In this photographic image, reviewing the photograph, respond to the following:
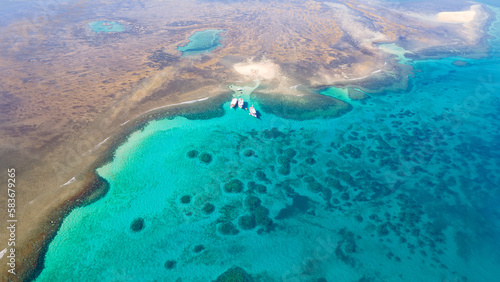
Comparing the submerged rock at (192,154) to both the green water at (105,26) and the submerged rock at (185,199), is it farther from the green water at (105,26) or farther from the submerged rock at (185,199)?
the green water at (105,26)

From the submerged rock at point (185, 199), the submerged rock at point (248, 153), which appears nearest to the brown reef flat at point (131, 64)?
the submerged rock at point (185, 199)

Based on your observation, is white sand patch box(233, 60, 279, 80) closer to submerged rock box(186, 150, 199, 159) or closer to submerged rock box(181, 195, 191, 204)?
submerged rock box(186, 150, 199, 159)

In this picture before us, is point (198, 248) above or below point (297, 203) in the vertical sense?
below

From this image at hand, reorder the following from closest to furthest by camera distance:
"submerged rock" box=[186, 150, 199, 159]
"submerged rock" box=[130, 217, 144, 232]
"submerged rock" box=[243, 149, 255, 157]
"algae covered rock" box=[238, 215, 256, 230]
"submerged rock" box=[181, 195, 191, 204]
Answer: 1. "submerged rock" box=[130, 217, 144, 232]
2. "algae covered rock" box=[238, 215, 256, 230]
3. "submerged rock" box=[181, 195, 191, 204]
4. "submerged rock" box=[186, 150, 199, 159]
5. "submerged rock" box=[243, 149, 255, 157]

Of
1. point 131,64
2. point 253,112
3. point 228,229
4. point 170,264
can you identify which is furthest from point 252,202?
point 131,64

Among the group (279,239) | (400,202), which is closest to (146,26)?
(279,239)

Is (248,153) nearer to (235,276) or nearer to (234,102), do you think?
(234,102)

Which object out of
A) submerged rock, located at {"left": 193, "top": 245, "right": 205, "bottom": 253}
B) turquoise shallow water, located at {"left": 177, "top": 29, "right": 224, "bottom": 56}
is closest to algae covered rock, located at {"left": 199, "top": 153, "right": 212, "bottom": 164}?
submerged rock, located at {"left": 193, "top": 245, "right": 205, "bottom": 253}
